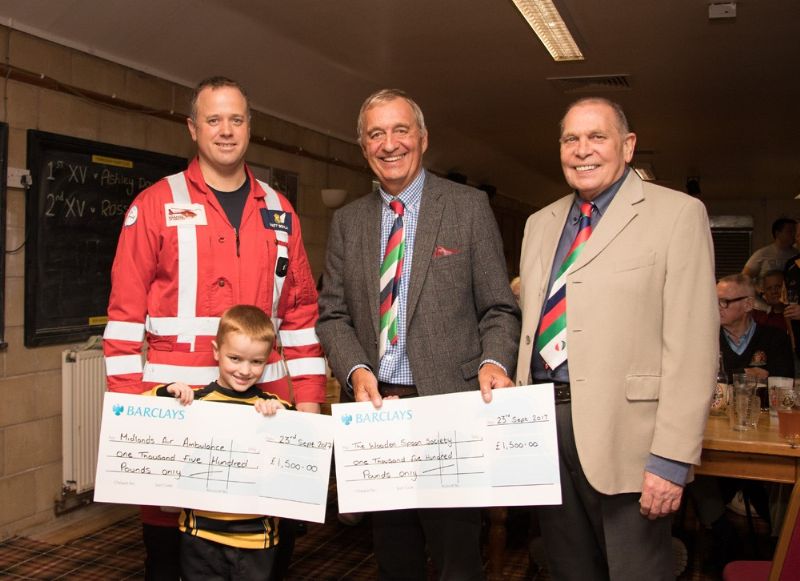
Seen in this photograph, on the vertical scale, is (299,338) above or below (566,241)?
below

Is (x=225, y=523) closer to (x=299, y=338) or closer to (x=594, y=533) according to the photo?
(x=299, y=338)

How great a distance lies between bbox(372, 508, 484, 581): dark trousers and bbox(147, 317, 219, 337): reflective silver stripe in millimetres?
699

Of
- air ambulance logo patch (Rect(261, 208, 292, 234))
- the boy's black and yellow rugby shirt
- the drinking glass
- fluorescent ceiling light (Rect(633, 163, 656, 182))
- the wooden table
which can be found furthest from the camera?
fluorescent ceiling light (Rect(633, 163, 656, 182))

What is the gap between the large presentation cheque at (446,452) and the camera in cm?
185

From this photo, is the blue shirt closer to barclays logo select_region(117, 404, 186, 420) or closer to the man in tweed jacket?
the man in tweed jacket

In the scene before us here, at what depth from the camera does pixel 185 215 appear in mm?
2115

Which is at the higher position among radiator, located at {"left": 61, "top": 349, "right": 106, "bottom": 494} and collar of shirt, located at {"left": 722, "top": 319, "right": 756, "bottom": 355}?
collar of shirt, located at {"left": 722, "top": 319, "right": 756, "bottom": 355}

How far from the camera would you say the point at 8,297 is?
377 centimetres

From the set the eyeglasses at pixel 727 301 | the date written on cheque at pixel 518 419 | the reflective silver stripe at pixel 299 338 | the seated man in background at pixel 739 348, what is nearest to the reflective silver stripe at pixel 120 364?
the reflective silver stripe at pixel 299 338

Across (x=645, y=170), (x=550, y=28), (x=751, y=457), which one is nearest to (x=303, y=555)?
(x=751, y=457)

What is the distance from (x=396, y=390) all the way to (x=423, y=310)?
0.23 metres

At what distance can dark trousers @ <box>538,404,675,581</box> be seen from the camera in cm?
187

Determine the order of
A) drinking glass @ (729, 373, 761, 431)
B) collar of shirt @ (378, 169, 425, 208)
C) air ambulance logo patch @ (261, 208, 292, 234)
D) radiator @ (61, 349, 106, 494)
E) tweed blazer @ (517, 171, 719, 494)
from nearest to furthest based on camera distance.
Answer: tweed blazer @ (517, 171, 719, 494)
collar of shirt @ (378, 169, 425, 208)
air ambulance logo patch @ (261, 208, 292, 234)
drinking glass @ (729, 373, 761, 431)
radiator @ (61, 349, 106, 494)

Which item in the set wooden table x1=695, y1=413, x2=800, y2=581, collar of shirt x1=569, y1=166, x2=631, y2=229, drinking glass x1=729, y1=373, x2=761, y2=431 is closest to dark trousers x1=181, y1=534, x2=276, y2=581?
collar of shirt x1=569, y1=166, x2=631, y2=229
